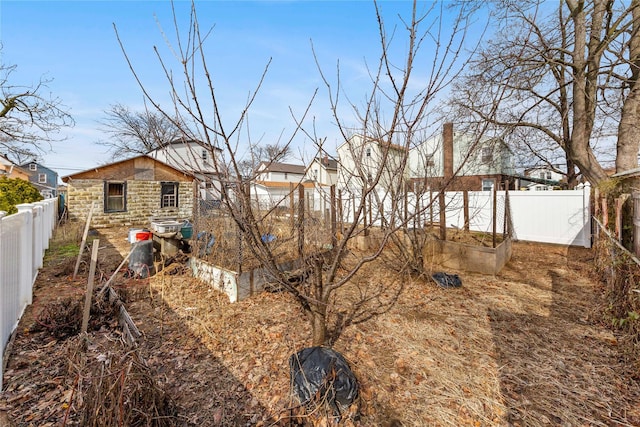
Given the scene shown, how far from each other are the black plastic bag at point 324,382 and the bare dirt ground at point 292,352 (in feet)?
0.52

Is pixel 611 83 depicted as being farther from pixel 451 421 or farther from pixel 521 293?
pixel 451 421

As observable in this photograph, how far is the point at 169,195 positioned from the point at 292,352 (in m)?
13.5

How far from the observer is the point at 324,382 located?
81.6 inches

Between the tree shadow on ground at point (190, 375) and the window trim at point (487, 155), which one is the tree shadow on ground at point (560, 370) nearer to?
the tree shadow on ground at point (190, 375)

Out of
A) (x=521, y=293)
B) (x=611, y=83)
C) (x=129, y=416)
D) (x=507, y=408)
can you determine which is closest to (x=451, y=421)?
(x=507, y=408)

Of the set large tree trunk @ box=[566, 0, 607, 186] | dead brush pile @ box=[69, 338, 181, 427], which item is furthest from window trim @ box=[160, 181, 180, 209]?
large tree trunk @ box=[566, 0, 607, 186]

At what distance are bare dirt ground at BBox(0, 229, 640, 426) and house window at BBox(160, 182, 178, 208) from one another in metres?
9.75

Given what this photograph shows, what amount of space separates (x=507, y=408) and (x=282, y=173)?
37.7m

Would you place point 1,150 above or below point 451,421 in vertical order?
above

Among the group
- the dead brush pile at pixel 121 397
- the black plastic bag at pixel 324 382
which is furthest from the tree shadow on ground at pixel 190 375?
the black plastic bag at pixel 324 382

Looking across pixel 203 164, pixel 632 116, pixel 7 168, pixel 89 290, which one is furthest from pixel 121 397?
pixel 7 168

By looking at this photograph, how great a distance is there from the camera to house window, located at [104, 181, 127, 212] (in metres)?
12.1

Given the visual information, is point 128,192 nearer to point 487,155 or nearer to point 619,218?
point 619,218

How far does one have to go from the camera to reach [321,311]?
8.86 feet
